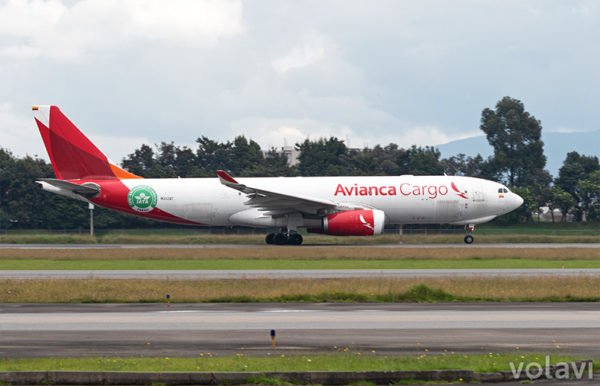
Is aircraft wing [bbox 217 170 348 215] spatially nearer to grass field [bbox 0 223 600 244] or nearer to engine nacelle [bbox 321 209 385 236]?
engine nacelle [bbox 321 209 385 236]

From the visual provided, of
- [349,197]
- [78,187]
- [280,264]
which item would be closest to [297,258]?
[280,264]

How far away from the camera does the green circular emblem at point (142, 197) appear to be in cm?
4525

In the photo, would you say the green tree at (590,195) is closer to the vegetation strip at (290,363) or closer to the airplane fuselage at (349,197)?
the airplane fuselage at (349,197)

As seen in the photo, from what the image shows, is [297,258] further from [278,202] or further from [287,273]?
[278,202]

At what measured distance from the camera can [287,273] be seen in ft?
93.0

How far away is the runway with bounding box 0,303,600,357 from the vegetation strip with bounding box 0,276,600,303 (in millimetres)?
1147

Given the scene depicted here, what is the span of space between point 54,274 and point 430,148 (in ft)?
221

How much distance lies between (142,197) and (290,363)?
3471 cm

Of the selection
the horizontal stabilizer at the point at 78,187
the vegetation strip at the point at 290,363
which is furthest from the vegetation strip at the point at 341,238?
the vegetation strip at the point at 290,363

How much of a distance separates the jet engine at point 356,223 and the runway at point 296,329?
72.3 feet

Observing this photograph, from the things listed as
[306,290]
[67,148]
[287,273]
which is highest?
[67,148]

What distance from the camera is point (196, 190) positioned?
149ft

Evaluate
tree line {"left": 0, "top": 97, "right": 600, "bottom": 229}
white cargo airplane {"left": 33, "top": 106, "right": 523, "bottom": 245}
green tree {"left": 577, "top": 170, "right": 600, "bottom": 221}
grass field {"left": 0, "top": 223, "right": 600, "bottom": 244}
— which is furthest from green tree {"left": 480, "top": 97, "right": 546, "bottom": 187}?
white cargo airplane {"left": 33, "top": 106, "right": 523, "bottom": 245}

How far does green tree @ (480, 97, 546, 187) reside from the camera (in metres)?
85.9
